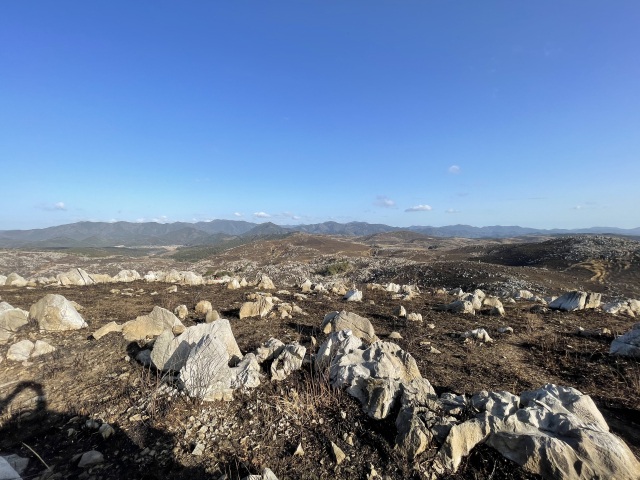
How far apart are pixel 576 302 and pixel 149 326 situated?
575 inches

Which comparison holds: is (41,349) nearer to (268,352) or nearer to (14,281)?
(268,352)

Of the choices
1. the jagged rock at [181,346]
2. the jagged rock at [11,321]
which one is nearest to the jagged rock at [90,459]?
the jagged rock at [181,346]

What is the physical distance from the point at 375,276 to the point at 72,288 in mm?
33669

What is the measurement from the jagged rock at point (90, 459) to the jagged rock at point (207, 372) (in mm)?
1311

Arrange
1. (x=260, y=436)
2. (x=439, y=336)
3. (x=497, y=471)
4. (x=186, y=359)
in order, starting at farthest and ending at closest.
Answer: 1. (x=439, y=336)
2. (x=186, y=359)
3. (x=260, y=436)
4. (x=497, y=471)

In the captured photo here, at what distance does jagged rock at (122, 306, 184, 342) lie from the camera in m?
7.15

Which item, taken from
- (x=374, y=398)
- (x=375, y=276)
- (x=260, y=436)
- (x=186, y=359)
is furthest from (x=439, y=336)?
(x=375, y=276)

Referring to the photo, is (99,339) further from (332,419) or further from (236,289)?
(236,289)

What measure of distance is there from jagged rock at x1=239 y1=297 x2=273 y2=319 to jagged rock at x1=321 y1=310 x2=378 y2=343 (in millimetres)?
2638

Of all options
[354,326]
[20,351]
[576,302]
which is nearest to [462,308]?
[576,302]

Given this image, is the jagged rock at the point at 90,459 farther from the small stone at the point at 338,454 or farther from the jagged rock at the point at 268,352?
the small stone at the point at 338,454

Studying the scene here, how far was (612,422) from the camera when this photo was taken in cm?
434

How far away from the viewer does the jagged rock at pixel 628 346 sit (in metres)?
6.43

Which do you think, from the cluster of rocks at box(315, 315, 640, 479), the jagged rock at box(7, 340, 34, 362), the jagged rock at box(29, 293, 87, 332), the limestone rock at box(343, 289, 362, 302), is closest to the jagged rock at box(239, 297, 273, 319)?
the limestone rock at box(343, 289, 362, 302)
